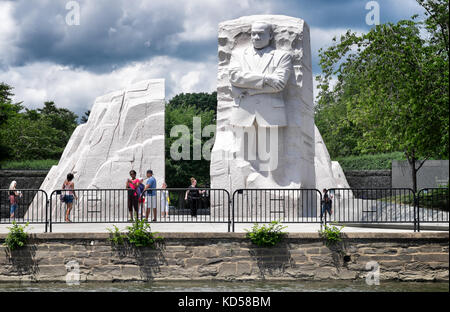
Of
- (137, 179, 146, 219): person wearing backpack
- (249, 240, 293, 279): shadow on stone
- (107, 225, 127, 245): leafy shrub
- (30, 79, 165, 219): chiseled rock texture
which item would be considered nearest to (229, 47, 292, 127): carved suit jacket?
(137, 179, 146, 219): person wearing backpack

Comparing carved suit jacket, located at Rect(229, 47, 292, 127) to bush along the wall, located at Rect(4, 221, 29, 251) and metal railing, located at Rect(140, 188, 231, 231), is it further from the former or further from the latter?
bush along the wall, located at Rect(4, 221, 29, 251)

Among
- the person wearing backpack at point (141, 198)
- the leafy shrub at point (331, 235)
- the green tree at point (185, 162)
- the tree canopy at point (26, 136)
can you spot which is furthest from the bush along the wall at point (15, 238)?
the tree canopy at point (26, 136)

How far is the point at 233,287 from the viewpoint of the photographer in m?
11.7

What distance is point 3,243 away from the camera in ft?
40.5

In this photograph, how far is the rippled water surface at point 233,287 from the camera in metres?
11.4

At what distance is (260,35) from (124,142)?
268 inches

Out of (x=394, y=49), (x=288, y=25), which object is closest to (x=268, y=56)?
(x=288, y=25)

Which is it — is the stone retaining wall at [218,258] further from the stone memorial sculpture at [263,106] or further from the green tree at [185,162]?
the green tree at [185,162]

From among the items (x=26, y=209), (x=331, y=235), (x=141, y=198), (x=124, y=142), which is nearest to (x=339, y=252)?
(x=331, y=235)

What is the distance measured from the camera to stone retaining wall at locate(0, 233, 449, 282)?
1221cm

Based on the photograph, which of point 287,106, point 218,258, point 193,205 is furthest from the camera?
point 287,106

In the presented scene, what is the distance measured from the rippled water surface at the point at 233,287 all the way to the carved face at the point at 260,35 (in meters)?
7.99

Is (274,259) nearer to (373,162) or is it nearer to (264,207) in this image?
(264,207)

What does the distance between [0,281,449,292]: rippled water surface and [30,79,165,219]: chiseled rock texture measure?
936cm
